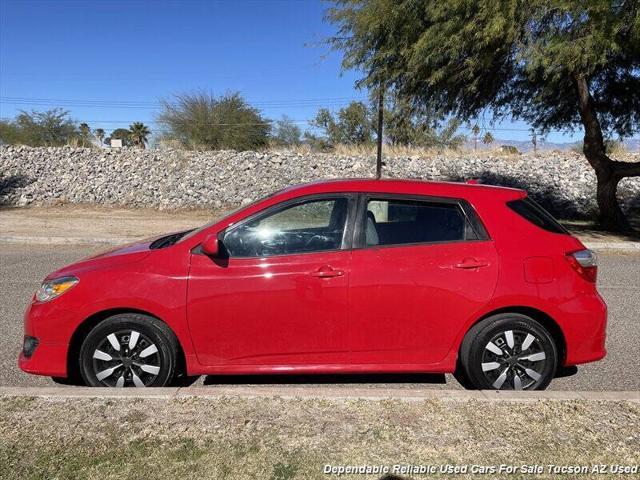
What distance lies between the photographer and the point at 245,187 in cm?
2073

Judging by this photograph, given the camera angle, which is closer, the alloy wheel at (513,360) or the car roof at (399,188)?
the alloy wheel at (513,360)

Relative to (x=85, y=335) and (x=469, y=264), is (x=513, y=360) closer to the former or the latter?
(x=469, y=264)

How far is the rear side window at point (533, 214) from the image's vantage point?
4.15 meters

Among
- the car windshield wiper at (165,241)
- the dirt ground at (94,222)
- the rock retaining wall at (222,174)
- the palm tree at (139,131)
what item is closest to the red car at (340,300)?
the car windshield wiper at (165,241)

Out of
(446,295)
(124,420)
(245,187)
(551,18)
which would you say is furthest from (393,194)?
(245,187)

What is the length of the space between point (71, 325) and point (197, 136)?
37.3m

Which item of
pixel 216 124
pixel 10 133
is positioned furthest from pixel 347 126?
pixel 10 133

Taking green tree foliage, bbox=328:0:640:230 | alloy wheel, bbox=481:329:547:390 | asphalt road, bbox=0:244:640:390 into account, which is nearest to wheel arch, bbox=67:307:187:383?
asphalt road, bbox=0:244:640:390

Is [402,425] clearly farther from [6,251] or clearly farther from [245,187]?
[245,187]

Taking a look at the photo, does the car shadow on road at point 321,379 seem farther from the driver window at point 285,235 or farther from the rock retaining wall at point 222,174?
the rock retaining wall at point 222,174

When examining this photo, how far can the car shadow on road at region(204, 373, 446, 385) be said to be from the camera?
4328mm

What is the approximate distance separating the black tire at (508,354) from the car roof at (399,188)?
3.22 feet

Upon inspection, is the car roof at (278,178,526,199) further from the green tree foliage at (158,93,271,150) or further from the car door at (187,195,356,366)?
the green tree foliage at (158,93,271,150)

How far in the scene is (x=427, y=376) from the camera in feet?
14.9
